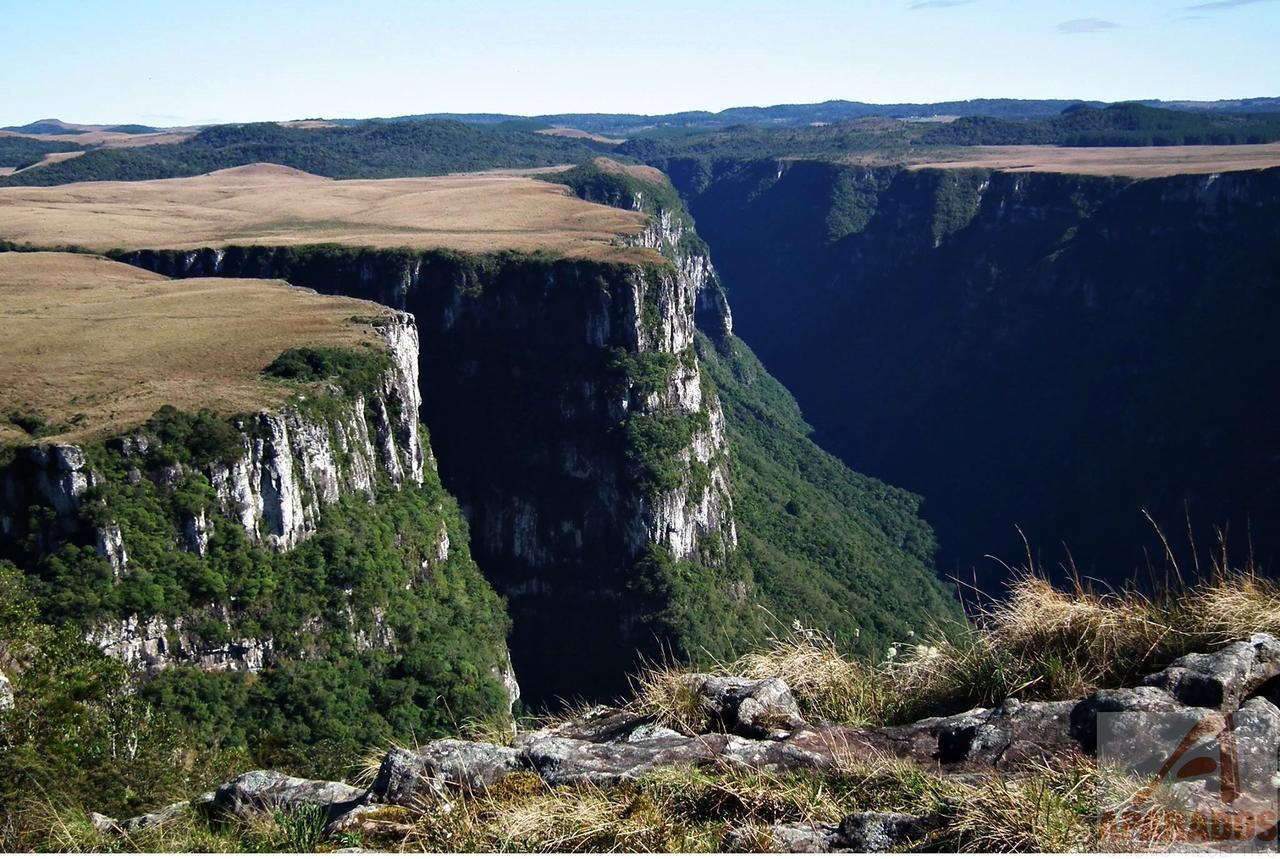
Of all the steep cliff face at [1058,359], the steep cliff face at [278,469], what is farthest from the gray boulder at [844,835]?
the steep cliff face at [1058,359]

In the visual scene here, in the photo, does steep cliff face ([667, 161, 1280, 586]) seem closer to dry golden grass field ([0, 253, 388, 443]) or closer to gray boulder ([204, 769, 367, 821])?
dry golden grass field ([0, 253, 388, 443])

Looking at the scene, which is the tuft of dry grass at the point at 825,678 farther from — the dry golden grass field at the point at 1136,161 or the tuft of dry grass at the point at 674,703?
the dry golden grass field at the point at 1136,161

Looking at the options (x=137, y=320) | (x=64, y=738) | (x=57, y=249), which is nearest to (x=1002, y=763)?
(x=64, y=738)

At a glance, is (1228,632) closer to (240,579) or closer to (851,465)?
(240,579)

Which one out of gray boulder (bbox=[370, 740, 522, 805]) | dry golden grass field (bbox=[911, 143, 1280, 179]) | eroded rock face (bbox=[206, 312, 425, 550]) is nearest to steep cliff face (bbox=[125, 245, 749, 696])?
eroded rock face (bbox=[206, 312, 425, 550])

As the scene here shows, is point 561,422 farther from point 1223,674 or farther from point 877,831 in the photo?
point 877,831
